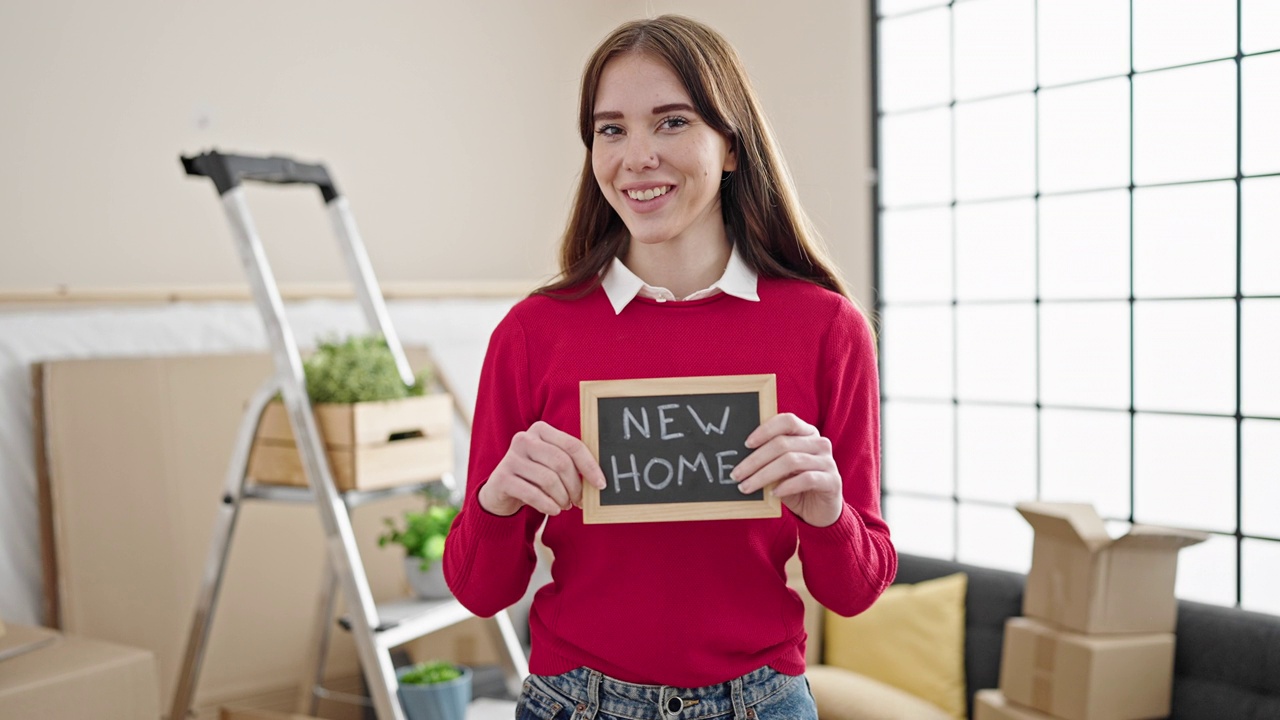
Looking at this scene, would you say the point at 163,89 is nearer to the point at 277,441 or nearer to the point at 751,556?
the point at 277,441

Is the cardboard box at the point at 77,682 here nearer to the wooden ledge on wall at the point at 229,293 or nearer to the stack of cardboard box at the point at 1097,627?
the wooden ledge on wall at the point at 229,293

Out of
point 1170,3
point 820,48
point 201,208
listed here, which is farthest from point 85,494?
point 1170,3

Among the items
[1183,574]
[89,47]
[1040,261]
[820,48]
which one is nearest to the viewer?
[89,47]

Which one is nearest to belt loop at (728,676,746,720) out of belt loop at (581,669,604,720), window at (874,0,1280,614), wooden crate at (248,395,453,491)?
belt loop at (581,669,604,720)

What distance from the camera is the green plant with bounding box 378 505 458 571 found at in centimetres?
267

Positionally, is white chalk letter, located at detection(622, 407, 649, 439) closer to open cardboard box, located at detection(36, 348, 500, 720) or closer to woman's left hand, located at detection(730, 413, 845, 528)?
woman's left hand, located at detection(730, 413, 845, 528)

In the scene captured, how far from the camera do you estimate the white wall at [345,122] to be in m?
2.96

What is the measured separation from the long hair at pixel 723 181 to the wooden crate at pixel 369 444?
40.2 inches

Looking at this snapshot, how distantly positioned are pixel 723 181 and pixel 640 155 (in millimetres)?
195

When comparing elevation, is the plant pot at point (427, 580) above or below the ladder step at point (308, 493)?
below

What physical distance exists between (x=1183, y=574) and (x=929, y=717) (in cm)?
107

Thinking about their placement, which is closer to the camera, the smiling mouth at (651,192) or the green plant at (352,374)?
the smiling mouth at (651,192)

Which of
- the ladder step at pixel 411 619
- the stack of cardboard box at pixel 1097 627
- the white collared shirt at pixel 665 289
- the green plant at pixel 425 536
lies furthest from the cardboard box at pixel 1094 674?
the white collared shirt at pixel 665 289

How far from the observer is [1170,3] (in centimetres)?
314
